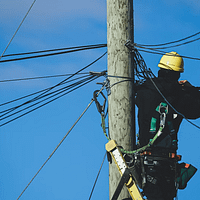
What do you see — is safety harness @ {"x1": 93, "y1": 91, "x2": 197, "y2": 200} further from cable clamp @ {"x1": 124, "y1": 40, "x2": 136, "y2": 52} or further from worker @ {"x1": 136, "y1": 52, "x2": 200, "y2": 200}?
cable clamp @ {"x1": 124, "y1": 40, "x2": 136, "y2": 52}

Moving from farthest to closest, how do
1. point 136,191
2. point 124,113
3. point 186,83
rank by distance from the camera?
point 186,83 < point 124,113 < point 136,191

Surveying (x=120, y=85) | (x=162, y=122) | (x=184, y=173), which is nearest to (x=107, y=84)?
(x=120, y=85)

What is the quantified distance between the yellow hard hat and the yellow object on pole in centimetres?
171

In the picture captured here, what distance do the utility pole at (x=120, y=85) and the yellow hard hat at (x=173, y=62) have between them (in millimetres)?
785

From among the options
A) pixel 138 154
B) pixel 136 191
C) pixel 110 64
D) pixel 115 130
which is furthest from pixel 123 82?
pixel 136 191

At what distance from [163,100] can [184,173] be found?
1230 mm

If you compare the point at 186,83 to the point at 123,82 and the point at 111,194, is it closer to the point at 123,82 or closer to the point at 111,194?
the point at 123,82

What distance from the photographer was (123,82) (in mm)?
6016

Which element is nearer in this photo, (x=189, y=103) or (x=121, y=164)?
(x=121, y=164)

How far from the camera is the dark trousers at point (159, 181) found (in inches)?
237

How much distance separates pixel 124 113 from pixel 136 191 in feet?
3.94

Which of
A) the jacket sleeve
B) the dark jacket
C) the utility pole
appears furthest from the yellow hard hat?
the utility pole

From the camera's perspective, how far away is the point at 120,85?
6.02 meters

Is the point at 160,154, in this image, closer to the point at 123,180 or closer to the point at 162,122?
the point at 162,122
